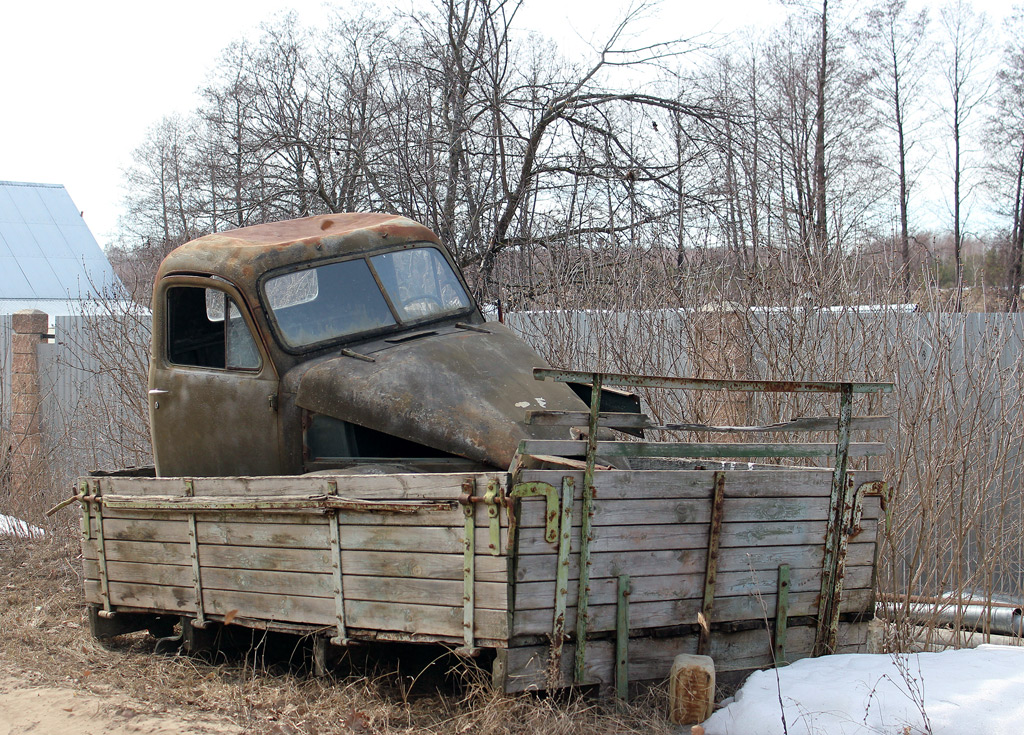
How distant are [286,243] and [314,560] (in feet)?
7.01

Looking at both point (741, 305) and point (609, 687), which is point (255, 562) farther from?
point (741, 305)

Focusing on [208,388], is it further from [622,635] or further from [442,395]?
[622,635]

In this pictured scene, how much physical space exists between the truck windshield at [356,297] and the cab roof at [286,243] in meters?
0.09

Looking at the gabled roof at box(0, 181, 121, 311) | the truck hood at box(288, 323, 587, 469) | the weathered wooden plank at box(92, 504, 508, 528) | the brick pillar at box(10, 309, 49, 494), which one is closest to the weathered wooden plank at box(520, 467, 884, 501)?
the weathered wooden plank at box(92, 504, 508, 528)

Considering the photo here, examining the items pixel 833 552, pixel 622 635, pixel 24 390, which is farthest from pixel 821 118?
pixel 622 635

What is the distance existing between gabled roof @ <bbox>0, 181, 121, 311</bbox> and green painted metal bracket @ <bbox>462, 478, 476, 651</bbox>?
19411 millimetres

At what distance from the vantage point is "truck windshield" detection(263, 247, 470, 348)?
17.9ft

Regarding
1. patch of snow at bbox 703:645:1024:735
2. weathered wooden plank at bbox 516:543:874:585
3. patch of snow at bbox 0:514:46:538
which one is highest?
weathered wooden plank at bbox 516:543:874:585

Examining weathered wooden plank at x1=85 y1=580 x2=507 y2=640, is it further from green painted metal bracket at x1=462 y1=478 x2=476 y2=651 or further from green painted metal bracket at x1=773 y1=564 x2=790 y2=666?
green painted metal bracket at x1=773 y1=564 x2=790 y2=666

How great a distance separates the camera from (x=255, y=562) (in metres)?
4.70

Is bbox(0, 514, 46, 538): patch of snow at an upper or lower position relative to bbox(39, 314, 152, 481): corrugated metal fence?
lower

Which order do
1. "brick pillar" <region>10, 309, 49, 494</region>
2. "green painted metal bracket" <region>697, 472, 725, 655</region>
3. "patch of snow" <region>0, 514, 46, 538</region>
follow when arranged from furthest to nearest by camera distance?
"brick pillar" <region>10, 309, 49, 494</region> < "patch of snow" <region>0, 514, 46, 538</region> < "green painted metal bracket" <region>697, 472, 725, 655</region>

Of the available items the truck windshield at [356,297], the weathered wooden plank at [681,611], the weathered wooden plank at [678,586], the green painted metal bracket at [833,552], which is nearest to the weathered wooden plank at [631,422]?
the green painted metal bracket at [833,552]

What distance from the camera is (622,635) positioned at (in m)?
4.17
